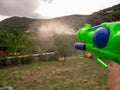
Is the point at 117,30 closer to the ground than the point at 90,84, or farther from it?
farther from it

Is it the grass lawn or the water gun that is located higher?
the water gun

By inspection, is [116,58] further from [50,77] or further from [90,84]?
[50,77]

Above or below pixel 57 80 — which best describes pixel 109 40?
above

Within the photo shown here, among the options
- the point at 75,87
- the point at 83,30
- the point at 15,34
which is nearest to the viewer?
the point at 83,30

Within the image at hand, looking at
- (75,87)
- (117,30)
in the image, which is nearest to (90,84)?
(75,87)

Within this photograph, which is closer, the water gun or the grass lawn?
the water gun

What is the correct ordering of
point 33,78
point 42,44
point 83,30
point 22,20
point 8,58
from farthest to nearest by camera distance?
1. point 22,20
2. point 42,44
3. point 8,58
4. point 33,78
5. point 83,30

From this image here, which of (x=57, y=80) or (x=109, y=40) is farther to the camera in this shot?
(x=57, y=80)

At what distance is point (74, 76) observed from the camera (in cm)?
586

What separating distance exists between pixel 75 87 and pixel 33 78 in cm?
166

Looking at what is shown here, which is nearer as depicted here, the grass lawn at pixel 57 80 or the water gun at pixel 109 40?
the water gun at pixel 109 40

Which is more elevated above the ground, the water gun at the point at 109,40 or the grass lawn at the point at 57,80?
the water gun at the point at 109,40

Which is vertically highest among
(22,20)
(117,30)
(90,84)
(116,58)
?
(22,20)

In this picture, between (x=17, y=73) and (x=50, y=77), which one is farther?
(x=17, y=73)
